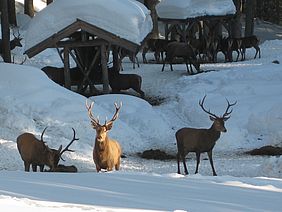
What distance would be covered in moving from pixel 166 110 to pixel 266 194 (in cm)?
1171

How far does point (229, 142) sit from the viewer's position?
15672 millimetres

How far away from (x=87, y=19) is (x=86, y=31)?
402mm

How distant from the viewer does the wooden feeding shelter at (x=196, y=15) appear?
2888 cm

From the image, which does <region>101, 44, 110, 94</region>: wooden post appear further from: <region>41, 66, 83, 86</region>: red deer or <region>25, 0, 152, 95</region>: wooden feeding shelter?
<region>41, 66, 83, 86</region>: red deer

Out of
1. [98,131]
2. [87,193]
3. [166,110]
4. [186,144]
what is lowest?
[166,110]

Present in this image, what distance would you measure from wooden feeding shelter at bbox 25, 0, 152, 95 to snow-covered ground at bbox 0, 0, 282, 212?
1.82 meters

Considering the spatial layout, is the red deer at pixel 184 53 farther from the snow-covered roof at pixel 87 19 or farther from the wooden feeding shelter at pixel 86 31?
the snow-covered roof at pixel 87 19

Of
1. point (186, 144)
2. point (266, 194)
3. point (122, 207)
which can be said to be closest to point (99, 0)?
point (186, 144)

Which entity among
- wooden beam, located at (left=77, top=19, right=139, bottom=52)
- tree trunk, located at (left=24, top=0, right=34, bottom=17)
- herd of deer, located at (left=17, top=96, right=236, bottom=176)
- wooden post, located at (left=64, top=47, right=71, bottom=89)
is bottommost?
tree trunk, located at (left=24, top=0, right=34, bottom=17)

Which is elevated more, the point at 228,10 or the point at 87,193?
the point at 87,193

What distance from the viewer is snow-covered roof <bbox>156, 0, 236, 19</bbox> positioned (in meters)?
28.9

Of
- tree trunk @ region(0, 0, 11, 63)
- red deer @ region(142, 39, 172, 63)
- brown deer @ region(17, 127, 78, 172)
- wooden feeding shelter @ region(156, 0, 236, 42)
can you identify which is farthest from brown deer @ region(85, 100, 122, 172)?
wooden feeding shelter @ region(156, 0, 236, 42)

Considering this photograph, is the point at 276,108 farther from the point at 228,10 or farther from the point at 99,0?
the point at 228,10

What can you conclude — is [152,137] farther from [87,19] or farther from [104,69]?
[87,19]
